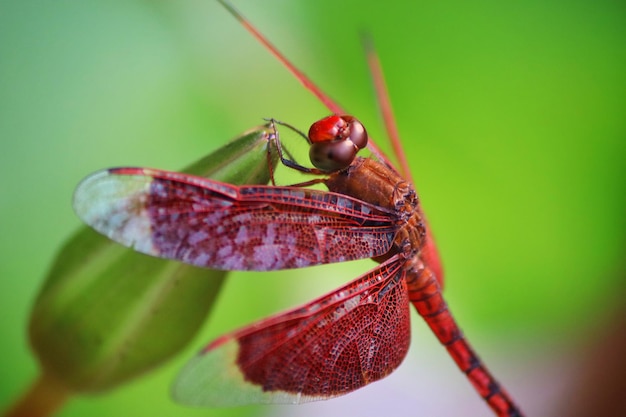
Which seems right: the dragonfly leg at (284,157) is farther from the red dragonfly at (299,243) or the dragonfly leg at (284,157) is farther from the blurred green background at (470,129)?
the blurred green background at (470,129)

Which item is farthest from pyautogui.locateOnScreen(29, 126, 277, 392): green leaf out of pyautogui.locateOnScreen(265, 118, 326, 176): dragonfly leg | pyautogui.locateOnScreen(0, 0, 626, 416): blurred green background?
pyautogui.locateOnScreen(0, 0, 626, 416): blurred green background

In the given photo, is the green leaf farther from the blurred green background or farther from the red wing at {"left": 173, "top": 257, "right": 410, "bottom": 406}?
the blurred green background

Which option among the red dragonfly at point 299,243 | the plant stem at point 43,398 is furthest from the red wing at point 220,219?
the plant stem at point 43,398

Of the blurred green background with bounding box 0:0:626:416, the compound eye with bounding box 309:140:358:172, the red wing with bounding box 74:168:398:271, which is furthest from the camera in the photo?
the blurred green background with bounding box 0:0:626:416

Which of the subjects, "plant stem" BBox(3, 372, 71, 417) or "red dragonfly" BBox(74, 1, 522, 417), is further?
"plant stem" BBox(3, 372, 71, 417)

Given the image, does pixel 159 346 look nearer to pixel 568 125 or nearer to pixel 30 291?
pixel 30 291

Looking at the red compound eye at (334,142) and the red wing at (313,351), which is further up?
the red compound eye at (334,142)

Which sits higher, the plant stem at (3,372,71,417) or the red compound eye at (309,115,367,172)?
the red compound eye at (309,115,367,172)
